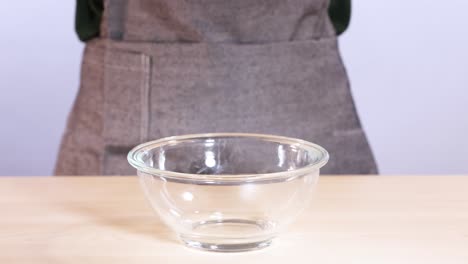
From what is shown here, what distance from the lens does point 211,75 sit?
971 millimetres

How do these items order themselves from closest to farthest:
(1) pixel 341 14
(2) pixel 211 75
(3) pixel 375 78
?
(2) pixel 211 75 < (1) pixel 341 14 < (3) pixel 375 78

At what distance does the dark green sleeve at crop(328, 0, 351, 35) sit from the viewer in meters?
1.09

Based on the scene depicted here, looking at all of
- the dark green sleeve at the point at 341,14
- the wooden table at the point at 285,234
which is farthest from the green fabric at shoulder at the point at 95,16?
the wooden table at the point at 285,234

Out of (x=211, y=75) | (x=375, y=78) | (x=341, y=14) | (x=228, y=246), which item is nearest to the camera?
(x=228, y=246)

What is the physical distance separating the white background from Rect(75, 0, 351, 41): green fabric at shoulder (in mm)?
523

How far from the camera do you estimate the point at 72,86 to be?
1.60 m

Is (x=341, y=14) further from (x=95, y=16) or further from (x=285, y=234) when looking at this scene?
(x=285, y=234)

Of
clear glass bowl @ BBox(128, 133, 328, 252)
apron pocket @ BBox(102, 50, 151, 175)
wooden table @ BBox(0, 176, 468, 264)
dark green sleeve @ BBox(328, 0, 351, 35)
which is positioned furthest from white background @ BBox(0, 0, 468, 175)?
clear glass bowl @ BBox(128, 133, 328, 252)

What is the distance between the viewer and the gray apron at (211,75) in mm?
971

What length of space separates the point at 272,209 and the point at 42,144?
1.13m

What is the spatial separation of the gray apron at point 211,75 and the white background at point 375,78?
0.59 metres

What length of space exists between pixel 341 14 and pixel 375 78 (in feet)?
1.80

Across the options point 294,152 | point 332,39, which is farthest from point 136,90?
point 294,152

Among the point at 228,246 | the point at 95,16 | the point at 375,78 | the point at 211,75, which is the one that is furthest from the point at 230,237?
the point at 375,78
